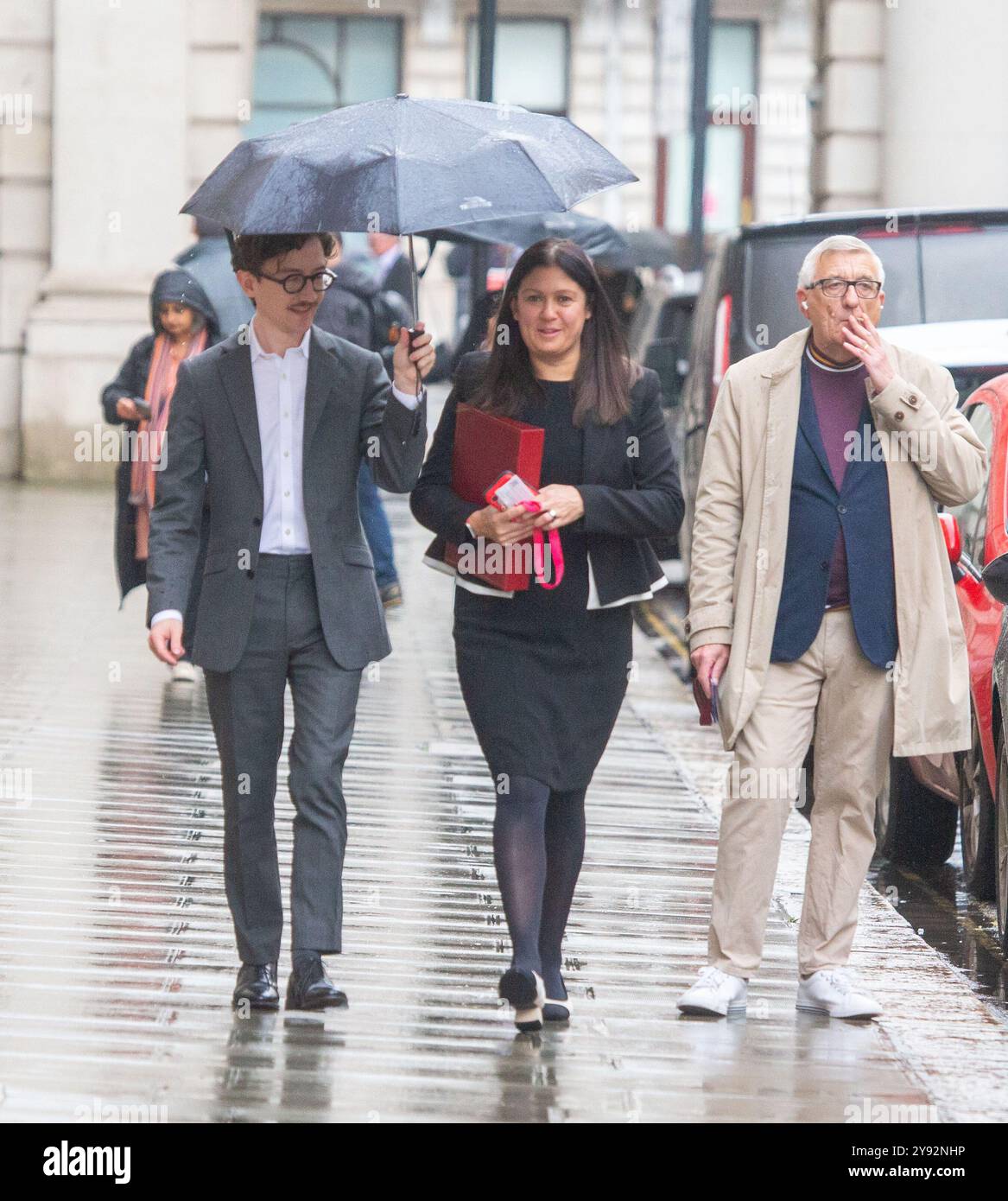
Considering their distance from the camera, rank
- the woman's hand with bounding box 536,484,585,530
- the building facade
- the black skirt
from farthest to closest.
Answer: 1. the building facade
2. the black skirt
3. the woman's hand with bounding box 536,484,585,530

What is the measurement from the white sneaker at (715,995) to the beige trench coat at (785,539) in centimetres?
58

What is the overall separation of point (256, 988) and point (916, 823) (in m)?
3.50

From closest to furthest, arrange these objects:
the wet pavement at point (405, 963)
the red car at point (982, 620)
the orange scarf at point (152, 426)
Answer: the wet pavement at point (405, 963), the red car at point (982, 620), the orange scarf at point (152, 426)

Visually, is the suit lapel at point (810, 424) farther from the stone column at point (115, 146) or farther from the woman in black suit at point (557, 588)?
the stone column at point (115, 146)

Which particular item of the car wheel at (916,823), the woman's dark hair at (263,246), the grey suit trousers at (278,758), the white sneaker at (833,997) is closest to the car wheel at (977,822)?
the car wheel at (916,823)

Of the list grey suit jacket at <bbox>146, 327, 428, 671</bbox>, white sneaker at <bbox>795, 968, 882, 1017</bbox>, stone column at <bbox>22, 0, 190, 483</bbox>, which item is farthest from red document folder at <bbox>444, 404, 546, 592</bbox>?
stone column at <bbox>22, 0, 190, 483</bbox>

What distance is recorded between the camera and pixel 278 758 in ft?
18.0

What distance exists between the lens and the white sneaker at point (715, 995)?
5.65m

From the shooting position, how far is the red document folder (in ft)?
17.6

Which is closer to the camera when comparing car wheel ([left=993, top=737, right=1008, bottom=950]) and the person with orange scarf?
car wheel ([left=993, top=737, right=1008, bottom=950])

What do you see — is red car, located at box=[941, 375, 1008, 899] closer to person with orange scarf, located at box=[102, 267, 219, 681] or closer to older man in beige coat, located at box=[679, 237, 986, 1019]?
older man in beige coat, located at box=[679, 237, 986, 1019]

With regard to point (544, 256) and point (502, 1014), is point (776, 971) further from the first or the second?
point (544, 256)

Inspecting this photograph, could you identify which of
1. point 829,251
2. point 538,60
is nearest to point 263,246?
point 829,251

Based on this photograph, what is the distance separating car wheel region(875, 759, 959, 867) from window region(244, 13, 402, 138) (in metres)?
30.5
